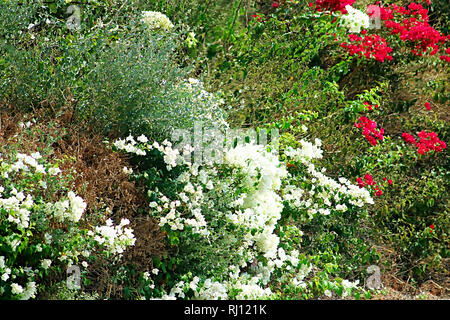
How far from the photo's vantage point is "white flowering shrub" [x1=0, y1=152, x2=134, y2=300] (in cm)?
220

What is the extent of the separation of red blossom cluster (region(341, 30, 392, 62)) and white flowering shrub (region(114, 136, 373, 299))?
6.44ft

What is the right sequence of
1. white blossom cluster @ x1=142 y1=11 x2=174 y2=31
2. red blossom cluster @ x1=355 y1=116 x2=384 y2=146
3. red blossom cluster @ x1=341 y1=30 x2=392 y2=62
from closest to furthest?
white blossom cluster @ x1=142 y1=11 x2=174 y2=31, red blossom cluster @ x1=355 y1=116 x2=384 y2=146, red blossom cluster @ x1=341 y1=30 x2=392 y2=62

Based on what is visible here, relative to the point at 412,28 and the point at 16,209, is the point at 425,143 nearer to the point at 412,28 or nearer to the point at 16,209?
the point at 412,28

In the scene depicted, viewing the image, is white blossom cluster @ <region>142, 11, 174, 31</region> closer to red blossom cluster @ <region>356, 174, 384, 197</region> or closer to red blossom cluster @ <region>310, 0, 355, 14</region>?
red blossom cluster @ <region>310, 0, 355, 14</region>

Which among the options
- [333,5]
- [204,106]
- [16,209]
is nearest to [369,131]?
[333,5]

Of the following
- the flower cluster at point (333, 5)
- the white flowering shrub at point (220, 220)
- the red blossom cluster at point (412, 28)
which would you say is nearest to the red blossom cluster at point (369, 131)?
the flower cluster at point (333, 5)

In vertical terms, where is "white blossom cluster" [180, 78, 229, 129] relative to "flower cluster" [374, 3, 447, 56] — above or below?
below

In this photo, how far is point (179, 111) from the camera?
125 inches

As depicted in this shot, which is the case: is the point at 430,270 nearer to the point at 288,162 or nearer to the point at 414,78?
the point at 288,162

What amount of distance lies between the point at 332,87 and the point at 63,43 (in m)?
2.06

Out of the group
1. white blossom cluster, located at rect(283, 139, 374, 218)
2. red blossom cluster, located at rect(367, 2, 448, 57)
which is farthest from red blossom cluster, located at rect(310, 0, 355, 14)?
white blossom cluster, located at rect(283, 139, 374, 218)

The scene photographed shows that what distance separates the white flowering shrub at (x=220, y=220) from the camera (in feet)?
8.93

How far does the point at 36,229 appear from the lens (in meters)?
2.42
